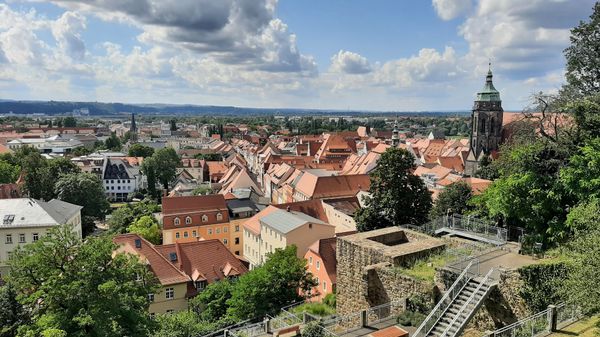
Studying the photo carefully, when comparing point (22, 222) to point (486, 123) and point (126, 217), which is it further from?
point (486, 123)

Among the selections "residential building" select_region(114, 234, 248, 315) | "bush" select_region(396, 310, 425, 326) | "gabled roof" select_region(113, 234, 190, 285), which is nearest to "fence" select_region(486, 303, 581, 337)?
"bush" select_region(396, 310, 425, 326)

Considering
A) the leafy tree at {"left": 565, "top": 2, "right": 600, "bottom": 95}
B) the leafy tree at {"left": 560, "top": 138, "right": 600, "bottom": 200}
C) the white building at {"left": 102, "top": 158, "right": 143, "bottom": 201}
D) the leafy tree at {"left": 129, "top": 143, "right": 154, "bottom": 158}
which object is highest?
the leafy tree at {"left": 565, "top": 2, "right": 600, "bottom": 95}

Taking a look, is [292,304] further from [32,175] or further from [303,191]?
[32,175]

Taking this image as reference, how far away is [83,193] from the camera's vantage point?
6353cm

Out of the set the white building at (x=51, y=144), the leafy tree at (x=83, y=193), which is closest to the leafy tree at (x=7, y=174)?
the leafy tree at (x=83, y=193)

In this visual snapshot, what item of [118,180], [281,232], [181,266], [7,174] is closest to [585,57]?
[281,232]

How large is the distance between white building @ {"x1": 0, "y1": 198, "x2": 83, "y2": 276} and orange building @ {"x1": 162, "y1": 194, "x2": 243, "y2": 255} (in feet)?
29.9

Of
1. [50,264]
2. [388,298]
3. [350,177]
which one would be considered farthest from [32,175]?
[388,298]

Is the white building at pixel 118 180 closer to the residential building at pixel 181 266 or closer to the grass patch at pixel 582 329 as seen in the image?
the residential building at pixel 181 266

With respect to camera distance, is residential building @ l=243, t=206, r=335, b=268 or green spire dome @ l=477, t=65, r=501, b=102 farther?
green spire dome @ l=477, t=65, r=501, b=102

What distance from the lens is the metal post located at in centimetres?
1134

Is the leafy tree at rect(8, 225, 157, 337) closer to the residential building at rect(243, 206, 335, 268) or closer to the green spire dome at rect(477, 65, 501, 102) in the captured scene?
the residential building at rect(243, 206, 335, 268)

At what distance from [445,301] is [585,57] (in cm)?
1920

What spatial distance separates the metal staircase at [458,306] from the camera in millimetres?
12602
